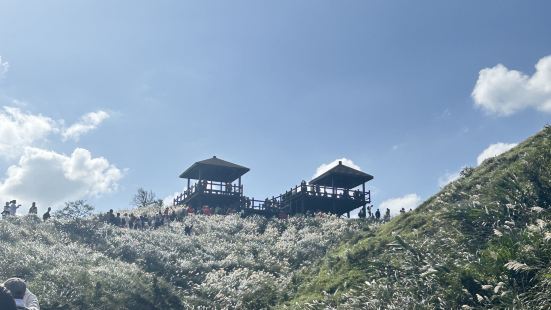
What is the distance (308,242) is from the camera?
38.5 m

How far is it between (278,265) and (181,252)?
24.8 ft

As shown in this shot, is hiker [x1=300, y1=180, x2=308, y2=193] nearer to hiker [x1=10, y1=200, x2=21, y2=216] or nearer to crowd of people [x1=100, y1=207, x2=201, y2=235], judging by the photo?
crowd of people [x1=100, y1=207, x2=201, y2=235]

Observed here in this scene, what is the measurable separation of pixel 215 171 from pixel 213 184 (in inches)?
186

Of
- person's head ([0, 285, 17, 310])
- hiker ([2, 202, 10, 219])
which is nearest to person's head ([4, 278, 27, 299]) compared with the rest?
person's head ([0, 285, 17, 310])

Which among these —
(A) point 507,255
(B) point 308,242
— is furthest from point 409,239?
(B) point 308,242

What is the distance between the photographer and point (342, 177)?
6328cm

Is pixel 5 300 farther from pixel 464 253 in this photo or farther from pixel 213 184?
pixel 213 184

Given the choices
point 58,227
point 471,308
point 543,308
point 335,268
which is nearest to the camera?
point 543,308

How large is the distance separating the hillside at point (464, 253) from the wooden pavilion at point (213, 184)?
35455 millimetres

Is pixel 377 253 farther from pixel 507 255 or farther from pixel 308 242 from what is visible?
pixel 308 242

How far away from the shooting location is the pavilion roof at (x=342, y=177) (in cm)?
6172

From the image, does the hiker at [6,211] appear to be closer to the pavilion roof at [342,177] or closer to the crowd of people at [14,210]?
the crowd of people at [14,210]

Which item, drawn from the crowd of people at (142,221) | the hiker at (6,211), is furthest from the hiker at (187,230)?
the hiker at (6,211)

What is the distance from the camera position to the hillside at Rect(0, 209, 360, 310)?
Result: 2641 centimetres
